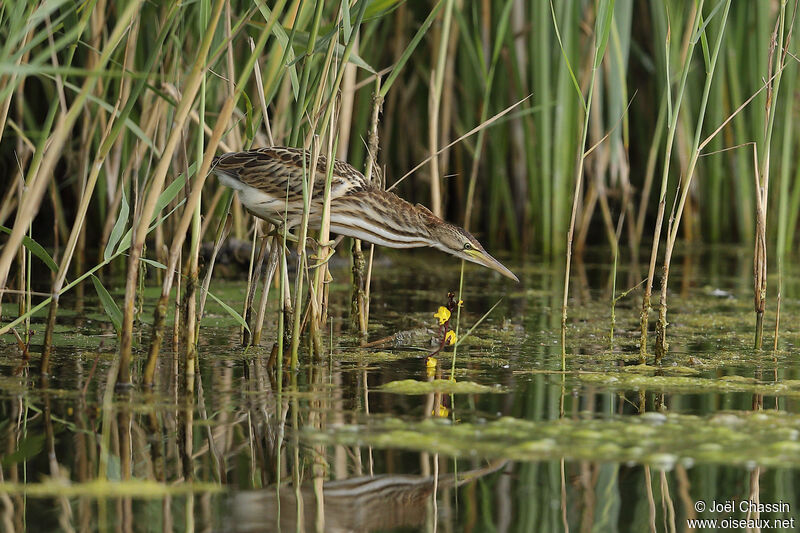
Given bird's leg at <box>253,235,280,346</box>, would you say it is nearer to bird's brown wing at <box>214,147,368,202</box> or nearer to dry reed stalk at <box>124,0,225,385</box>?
bird's brown wing at <box>214,147,368,202</box>

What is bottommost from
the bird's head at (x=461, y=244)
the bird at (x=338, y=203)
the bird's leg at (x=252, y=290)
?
the bird's leg at (x=252, y=290)

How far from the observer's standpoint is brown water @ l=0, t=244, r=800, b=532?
238cm

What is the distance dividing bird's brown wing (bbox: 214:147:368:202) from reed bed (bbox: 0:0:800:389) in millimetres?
97

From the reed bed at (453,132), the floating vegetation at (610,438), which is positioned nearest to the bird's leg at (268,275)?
the reed bed at (453,132)

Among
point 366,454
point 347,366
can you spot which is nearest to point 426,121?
point 347,366

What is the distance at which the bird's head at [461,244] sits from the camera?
456cm

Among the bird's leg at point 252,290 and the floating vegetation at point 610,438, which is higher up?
the bird's leg at point 252,290

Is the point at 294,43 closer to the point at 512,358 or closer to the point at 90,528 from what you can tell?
the point at 512,358

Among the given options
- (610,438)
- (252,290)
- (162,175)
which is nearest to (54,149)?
(162,175)

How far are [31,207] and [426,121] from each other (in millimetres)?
6215

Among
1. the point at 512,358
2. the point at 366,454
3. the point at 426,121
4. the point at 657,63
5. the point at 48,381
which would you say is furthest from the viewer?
the point at 426,121

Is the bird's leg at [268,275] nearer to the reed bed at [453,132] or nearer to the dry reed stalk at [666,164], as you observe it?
the reed bed at [453,132]

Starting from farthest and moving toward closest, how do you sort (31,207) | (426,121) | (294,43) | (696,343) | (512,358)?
(426,121) → (696,343) → (512,358) → (294,43) → (31,207)

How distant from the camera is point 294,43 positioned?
3838 mm
